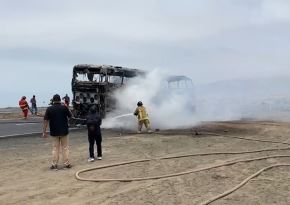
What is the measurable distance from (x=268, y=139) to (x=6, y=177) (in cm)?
1027

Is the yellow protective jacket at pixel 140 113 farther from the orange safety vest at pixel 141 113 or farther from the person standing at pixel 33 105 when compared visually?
the person standing at pixel 33 105

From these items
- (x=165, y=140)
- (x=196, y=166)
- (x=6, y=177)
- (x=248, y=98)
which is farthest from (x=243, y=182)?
(x=248, y=98)

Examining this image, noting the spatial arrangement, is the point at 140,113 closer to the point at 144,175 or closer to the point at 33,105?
the point at 144,175

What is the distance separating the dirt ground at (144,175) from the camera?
1012cm

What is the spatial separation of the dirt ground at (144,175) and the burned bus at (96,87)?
24.9 ft

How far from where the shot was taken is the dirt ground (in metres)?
10.1

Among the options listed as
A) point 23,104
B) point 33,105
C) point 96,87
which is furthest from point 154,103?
point 33,105

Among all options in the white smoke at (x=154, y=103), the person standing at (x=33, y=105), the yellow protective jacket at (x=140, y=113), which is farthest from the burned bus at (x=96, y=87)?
the person standing at (x=33, y=105)

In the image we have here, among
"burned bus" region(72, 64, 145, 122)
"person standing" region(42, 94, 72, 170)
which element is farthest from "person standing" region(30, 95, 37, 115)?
"person standing" region(42, 94, 72, 170)

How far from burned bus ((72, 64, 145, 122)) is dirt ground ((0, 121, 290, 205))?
7.58 m

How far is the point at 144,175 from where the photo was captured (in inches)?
482

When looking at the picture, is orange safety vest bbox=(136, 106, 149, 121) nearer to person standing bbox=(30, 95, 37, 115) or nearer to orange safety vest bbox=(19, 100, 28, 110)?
orange safety vest bbox=(19, 100, 28, 110)

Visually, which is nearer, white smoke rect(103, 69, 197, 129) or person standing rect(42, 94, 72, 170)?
person standing rect(42, 94, 72, 170)

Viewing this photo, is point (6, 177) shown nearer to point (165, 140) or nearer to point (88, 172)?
point (88, 172)
